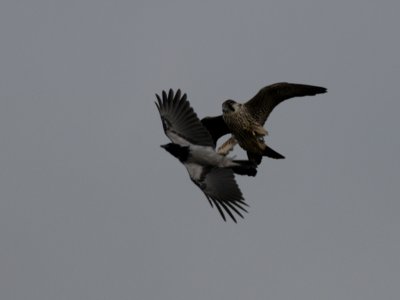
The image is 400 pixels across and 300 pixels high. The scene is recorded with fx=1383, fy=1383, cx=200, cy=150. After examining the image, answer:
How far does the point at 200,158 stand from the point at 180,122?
1.07 m

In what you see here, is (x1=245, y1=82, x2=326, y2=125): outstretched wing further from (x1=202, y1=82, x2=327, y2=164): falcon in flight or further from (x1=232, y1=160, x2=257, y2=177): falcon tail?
(x1=232, y1=160, x2=257, y2=177): falcon tail

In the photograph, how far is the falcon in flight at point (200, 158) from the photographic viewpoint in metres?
25.6

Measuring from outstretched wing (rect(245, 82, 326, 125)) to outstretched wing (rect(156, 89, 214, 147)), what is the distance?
73.3 inches

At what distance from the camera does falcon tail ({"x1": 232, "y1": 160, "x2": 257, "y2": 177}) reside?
2619 centimetres

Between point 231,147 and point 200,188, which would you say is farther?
point 231,147

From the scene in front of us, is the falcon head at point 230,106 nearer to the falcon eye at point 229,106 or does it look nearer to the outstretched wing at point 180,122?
the falcon eye at point 229,106

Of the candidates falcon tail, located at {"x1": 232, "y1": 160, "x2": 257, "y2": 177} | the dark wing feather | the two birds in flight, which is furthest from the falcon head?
falcon tail, located at {"x1": 232, "y1": 160, "x2": 257, "y2": 177}

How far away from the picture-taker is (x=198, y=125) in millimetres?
26797

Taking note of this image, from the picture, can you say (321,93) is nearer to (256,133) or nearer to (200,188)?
(256,133)

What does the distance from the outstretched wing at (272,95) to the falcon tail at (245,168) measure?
2161 millimetres

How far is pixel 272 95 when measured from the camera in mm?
28172

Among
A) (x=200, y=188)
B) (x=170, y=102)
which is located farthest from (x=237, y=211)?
(x=170, y=102)

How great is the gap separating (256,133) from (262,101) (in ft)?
2.23

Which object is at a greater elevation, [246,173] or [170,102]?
[170,102]
